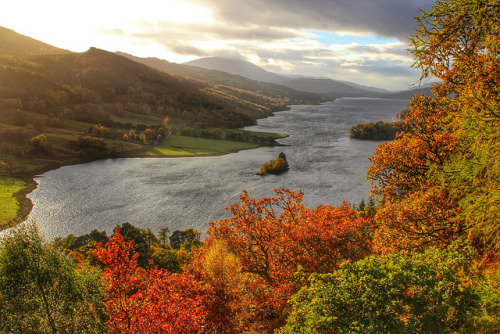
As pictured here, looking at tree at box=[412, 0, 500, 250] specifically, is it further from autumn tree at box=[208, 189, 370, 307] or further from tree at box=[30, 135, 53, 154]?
tree at box=[30, 135, 53, 154]

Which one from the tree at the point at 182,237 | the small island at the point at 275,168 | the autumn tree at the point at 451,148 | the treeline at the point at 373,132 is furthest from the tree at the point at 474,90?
the treeline at the point at 373,132

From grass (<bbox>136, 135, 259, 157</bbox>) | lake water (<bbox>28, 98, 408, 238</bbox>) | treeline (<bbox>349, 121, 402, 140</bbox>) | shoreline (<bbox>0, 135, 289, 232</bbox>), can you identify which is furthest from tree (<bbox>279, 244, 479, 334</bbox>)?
treeline (<bbox>349, 121, 402, 140</bbox>)

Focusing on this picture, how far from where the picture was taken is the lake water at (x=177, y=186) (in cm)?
6066

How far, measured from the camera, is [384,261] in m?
11.4

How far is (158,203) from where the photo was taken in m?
68.1

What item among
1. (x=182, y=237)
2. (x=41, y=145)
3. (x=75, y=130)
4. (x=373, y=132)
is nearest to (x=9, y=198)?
(x=41, y=145)

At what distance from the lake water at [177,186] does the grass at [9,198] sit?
A: 12.3 ft

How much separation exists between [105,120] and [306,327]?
167 metres

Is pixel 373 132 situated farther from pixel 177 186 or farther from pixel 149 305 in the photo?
pixel 149 305

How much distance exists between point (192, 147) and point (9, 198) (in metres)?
65.5

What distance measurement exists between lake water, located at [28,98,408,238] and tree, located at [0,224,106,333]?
138 ft

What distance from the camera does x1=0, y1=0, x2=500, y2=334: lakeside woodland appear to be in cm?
951

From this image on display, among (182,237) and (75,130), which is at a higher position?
(75,130)

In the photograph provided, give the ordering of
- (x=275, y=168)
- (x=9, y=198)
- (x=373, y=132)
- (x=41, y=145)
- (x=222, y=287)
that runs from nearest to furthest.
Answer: (x=222, y=287) → (x=9, y=198) → (x=275, y=168) → (x=41, y=145) → (x=373, y=132)
